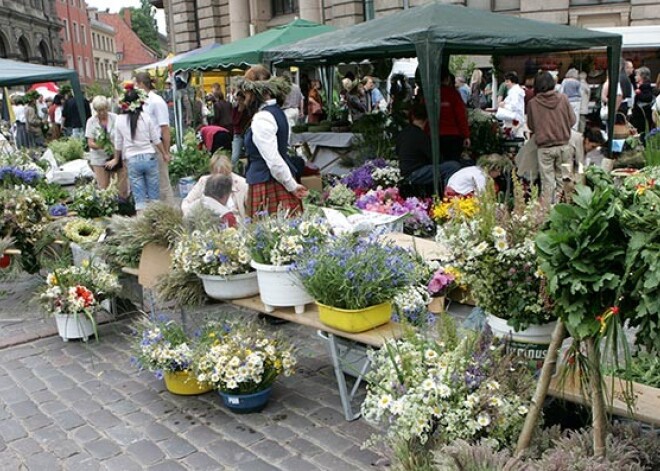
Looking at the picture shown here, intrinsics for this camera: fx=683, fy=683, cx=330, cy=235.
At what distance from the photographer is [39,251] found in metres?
6.40

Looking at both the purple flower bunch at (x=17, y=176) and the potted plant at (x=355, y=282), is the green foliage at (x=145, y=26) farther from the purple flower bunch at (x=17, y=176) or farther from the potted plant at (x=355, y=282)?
the potted plant at (x=355, y=282)

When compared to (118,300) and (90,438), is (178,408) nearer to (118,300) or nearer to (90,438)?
(90,438)

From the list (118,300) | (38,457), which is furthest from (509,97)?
(38,457)

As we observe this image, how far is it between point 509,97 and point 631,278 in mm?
11954

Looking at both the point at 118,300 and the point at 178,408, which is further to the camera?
the point at 118,300

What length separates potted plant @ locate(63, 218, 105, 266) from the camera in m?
5.71

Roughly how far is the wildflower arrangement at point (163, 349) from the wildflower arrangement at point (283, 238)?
78 cm

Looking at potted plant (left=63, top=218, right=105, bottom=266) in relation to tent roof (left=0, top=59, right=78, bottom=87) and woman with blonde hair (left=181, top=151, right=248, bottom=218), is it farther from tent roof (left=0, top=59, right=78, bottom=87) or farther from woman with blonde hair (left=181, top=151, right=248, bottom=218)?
tent roof (left=0, top=59, right=78, bottom=87)

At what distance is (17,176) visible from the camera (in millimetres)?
7316

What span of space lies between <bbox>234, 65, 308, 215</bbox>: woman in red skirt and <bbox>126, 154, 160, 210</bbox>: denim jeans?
2.58 meters

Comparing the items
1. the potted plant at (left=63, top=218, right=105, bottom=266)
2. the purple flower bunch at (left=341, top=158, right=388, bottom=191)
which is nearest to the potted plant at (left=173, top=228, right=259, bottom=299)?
the potted plant at (left=63, top=218, right=105, bottom=266)

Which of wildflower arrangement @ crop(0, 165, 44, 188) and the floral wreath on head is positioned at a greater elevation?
the floral wreath on head

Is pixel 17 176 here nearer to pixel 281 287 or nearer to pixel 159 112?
pixel 159 112

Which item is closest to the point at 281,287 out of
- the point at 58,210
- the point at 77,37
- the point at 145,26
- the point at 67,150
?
the point at 58,210
